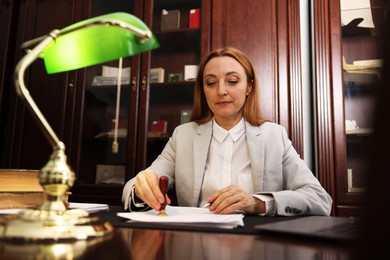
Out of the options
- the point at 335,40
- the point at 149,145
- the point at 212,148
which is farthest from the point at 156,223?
the point at 335,40

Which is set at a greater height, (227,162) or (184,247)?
(227,162)

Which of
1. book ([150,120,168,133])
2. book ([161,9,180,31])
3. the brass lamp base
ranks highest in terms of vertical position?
book ([161,9,180,31])

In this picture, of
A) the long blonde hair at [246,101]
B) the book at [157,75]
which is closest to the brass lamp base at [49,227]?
the long blonde hair at [246,101]

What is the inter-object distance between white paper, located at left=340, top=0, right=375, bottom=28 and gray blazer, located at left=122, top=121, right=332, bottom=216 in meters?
0.89

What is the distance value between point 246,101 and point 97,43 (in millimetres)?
1196

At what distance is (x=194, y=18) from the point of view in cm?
217

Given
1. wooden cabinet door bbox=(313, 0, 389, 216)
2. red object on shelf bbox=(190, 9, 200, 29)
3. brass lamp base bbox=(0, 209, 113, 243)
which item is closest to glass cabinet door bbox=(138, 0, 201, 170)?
red object on shelf bbox=(190, 9, 200, 29)

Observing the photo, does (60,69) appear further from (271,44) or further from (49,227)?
(271,44)

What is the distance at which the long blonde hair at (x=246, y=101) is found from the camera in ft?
5.40

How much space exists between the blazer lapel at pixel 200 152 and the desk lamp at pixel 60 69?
91 centimetres

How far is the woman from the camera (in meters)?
1.42

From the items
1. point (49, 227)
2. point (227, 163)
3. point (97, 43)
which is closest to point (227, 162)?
point (227, 163)

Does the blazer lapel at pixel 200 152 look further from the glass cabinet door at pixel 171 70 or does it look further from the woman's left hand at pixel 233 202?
the glass cabinet door at pixel 171 70

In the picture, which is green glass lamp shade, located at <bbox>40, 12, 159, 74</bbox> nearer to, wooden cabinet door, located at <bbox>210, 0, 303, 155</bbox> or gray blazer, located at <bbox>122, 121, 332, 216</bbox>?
gray blazer, located at <bbox>122, 121, 332, 216</bbox>
